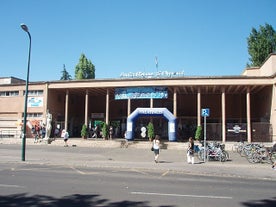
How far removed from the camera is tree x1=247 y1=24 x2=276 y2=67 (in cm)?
4922

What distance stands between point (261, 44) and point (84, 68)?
35.8 m

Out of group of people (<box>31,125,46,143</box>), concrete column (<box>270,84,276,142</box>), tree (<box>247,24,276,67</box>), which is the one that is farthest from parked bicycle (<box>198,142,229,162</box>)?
tree (<box>247,24,276,67</box>)

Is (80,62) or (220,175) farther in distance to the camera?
(80,62)

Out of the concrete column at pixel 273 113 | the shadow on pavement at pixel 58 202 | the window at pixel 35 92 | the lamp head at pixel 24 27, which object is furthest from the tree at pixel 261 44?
the shadow on pavement at pixel 58 202

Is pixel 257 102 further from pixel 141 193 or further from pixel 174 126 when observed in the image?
pixel 141 193

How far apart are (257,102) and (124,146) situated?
18.5m

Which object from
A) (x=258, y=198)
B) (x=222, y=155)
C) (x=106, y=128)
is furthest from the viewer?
(x=106, y=128)

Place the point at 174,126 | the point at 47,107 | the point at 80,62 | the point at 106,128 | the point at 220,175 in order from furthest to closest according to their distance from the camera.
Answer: the point at 80,62 < the point at 47,107 < the point at 106,128 < the point at 174,126 < the point at 220,175

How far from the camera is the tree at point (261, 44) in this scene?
4922 centimetres

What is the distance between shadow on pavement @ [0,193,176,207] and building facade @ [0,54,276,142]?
902 inches

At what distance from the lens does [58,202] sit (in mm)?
7684

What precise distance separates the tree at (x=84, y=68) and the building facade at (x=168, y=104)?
72.7 ft

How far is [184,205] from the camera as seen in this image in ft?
25.0

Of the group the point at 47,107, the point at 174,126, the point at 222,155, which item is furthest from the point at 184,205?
the point at 47,107
